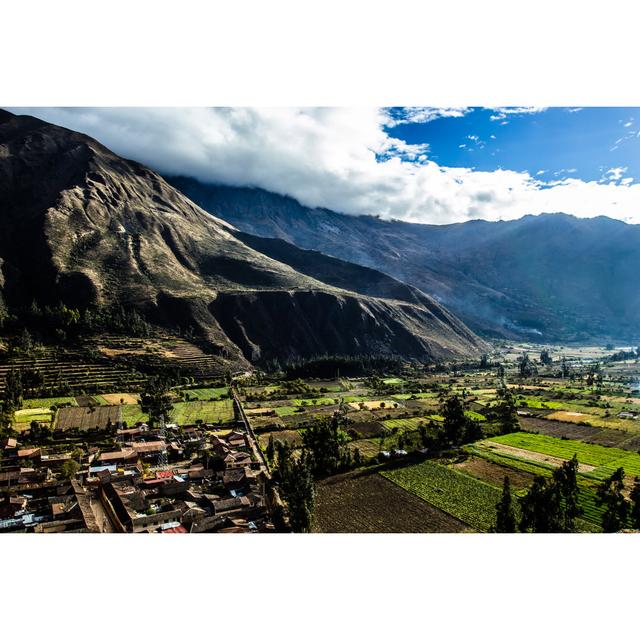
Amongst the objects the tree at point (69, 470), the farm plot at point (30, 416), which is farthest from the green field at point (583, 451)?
the farm plot at point (30, 416)

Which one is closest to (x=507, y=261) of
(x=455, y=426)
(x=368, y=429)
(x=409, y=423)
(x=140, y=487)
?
(x=409, y=423)

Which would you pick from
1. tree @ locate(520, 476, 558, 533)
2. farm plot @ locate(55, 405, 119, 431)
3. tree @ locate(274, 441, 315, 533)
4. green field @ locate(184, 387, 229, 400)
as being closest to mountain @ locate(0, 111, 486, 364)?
green field @ locate(184, 387, 229, 400)

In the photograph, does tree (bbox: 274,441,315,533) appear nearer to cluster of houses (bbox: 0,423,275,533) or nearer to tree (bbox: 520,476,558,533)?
cluster of houses (bbox: 0,423,275,533)

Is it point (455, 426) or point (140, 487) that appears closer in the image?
point (140, 487)

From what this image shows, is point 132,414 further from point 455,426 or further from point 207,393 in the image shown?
point 455,426

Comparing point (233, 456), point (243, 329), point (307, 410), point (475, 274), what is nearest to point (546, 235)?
point (475, 274)
